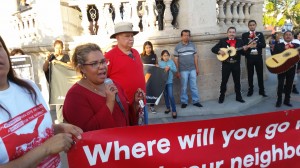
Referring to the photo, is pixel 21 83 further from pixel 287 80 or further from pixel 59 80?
pixel 287 80

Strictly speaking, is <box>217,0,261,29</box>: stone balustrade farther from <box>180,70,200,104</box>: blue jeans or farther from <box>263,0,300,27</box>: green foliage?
<box>263,0,300,27</box>: green foliage

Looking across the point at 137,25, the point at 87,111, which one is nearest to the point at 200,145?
the point at 87,111

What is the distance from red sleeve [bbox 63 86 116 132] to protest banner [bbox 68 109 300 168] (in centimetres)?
10

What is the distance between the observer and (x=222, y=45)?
6.86 meters

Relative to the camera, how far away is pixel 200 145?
2287mm

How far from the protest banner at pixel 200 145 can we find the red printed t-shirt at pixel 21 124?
1.03 feet

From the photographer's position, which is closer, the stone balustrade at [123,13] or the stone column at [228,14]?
the stone balustrade at [123,13]

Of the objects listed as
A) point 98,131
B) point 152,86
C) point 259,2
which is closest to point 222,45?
point 152,86

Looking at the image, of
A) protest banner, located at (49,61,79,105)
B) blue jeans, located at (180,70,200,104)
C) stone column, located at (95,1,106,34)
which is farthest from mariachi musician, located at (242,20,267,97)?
protest banner, located at (49,61,79,105)

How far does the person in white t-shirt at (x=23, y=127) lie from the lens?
4.81 ft

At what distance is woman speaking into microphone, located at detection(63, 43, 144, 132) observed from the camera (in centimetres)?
212

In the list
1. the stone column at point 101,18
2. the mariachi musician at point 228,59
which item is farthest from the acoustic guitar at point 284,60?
the stone column at point 101,18

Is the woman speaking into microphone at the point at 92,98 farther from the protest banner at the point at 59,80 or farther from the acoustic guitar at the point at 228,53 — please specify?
the acoustic guitar at the point at 228,53

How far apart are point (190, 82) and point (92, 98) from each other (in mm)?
4700
